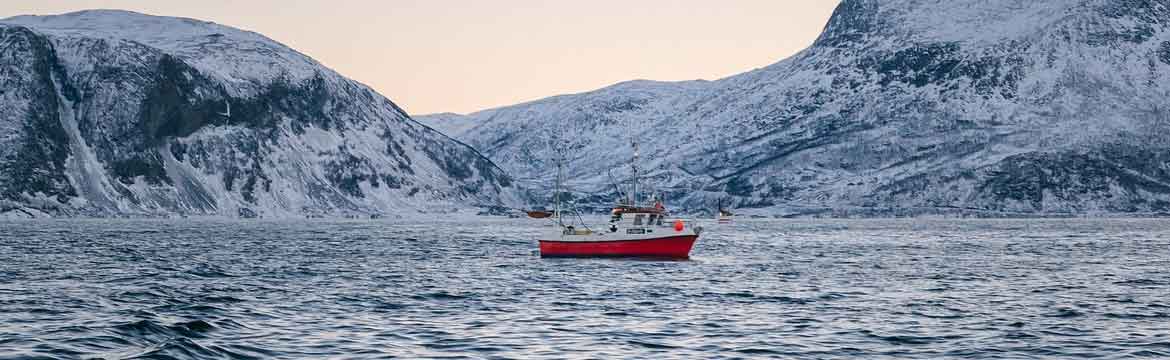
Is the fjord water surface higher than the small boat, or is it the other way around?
the small boat

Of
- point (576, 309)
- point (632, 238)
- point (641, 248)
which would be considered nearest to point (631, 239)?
point (632, 238)

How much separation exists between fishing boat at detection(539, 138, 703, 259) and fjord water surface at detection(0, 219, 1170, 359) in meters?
4.36

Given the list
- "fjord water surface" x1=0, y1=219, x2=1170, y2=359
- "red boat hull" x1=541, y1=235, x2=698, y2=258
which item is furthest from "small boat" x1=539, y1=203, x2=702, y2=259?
"fjord water surface" x1=0, y1=219, x2=1170, y2=359

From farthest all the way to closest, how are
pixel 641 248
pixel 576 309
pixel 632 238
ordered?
1. pixel 641 248
2. pixel 632 238
3. pixel 576 309

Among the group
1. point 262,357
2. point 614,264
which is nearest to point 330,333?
point 262,357

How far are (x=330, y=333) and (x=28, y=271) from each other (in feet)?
137

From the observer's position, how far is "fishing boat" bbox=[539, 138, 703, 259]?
10012 centimetres

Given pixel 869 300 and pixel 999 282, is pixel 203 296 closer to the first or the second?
pixel 869 300

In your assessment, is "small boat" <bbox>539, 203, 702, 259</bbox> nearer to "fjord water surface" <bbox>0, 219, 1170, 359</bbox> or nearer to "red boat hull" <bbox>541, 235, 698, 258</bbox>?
"red boat hull" <bbox>541, 235, 698, 258</bbox>

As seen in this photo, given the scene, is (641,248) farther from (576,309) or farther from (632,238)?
(576,309)

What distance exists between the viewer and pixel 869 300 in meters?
58.8

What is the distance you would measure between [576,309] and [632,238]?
46.9 m

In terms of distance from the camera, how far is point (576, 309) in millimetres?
53250

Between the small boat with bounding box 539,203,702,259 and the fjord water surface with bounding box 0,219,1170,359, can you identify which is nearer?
the fjord water surface with bounding box 0,219,1170,359
